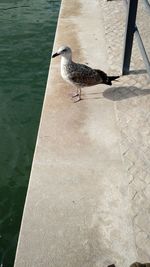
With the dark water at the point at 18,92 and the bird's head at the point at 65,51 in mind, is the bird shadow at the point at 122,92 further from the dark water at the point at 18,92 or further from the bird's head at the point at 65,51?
the dark water at the point at 18,92

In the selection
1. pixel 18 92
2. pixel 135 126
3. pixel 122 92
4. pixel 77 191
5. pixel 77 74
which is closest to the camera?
pixel 77 191

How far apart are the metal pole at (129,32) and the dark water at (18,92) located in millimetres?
1449

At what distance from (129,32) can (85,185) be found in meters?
2.85

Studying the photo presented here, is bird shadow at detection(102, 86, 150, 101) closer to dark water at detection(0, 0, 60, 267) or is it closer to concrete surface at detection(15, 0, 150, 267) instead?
concrete surface at detection(15, 0, 150, 267)

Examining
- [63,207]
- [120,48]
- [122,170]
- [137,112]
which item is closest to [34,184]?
[63,207]

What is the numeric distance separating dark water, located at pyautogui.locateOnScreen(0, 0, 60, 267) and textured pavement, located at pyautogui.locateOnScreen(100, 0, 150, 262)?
124cm

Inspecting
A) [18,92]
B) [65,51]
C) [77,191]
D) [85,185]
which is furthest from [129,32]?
[77,191]

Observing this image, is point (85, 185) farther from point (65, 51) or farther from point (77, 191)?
point (65, 51)

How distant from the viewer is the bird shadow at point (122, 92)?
5664 millimetres

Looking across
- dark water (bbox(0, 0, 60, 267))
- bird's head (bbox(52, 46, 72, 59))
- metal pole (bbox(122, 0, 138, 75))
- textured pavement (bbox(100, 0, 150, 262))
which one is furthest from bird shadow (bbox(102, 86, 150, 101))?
dark water (bbox(0, 0, 60, 267))

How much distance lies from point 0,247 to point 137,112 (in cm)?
258

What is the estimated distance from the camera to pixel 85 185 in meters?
4.13

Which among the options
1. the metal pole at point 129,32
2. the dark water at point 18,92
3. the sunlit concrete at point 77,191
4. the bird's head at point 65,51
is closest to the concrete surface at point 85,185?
the sunlit concrete at point 77,191

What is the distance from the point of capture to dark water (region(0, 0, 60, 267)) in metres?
4.37
